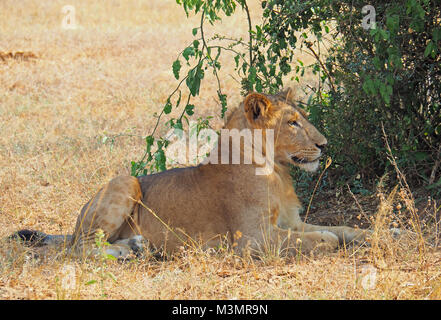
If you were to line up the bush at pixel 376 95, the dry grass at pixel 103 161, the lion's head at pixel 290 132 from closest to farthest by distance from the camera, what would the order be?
the dry grass at pixel 103 161
the lion's head at pixel 290 132
the bush at pixel 376 95

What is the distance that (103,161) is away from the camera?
7875 millimetres

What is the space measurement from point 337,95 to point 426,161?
1100mm

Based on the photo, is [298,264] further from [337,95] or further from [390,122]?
[337,95]

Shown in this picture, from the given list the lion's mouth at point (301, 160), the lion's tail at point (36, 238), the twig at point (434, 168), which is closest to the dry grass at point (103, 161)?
the lion's tail at point (36, 238)

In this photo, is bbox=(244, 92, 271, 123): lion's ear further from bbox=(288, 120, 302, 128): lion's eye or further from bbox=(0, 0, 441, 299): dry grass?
bbox=(0, 0, 441, 299): dry grass

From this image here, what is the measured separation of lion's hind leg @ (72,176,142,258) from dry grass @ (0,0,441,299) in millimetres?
392

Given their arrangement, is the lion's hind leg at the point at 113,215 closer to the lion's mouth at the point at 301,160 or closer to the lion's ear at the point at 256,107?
the lion's ear at the point at 256,107

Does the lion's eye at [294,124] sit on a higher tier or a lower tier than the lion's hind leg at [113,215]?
higher

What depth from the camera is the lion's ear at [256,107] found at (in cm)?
481

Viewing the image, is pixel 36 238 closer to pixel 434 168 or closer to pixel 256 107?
pixel 256 107

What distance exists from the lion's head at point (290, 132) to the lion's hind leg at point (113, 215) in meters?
1.19

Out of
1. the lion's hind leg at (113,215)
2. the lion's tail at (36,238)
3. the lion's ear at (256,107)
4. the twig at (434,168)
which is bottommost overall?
the lion's tail at (36,238)

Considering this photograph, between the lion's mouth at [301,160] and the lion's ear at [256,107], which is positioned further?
the lion's mouth at [301,160]

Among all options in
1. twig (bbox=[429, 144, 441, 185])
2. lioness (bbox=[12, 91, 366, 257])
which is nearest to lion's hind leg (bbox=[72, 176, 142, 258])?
lioness (bbox=[12, 91, 366, 257])
